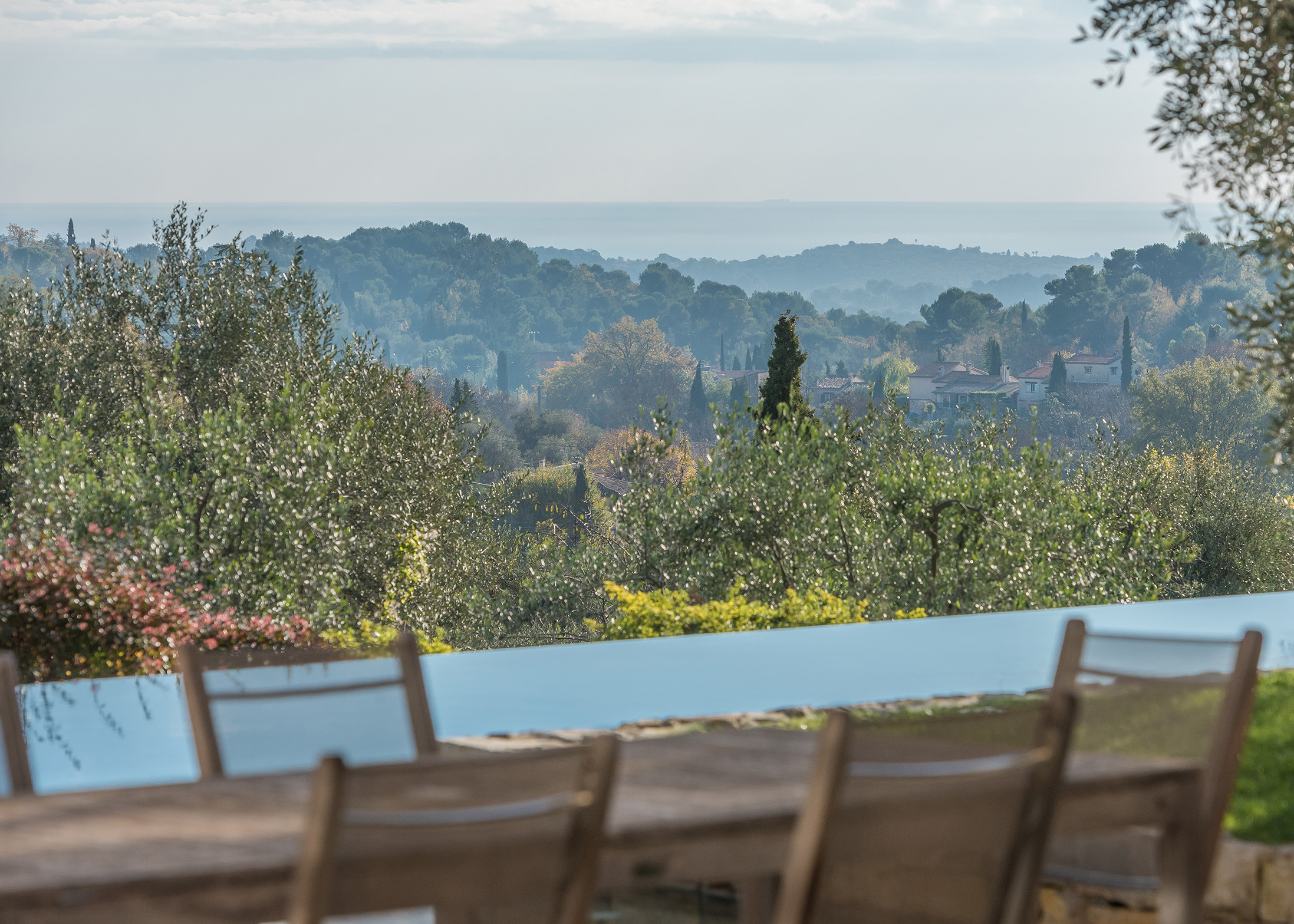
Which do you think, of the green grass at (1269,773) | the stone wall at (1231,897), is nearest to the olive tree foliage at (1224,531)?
the green grass at (1269,773)

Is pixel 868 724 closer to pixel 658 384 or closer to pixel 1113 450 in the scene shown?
pixel 1113 450

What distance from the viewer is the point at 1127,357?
36.8 m

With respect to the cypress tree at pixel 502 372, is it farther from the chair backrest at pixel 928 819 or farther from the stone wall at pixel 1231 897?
the chair backrest at pixel 928 819

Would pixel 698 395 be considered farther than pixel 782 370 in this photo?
Yes

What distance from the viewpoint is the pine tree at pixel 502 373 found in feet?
112

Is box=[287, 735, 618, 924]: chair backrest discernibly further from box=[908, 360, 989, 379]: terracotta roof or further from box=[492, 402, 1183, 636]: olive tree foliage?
box=[908, 360, 989, 379]: terracotta roof

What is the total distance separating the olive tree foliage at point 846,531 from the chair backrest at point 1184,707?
9238 mm

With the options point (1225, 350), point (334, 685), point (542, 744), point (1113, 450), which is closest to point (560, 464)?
point (1113, 450)

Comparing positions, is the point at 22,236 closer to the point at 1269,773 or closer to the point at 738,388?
the point at 738,388

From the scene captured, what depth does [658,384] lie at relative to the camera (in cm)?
3559

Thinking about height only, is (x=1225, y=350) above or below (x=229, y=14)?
below

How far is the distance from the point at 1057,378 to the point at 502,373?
46.7 feet

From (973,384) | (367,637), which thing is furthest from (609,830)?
(973,384)

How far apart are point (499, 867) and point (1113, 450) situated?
57.8 ft
